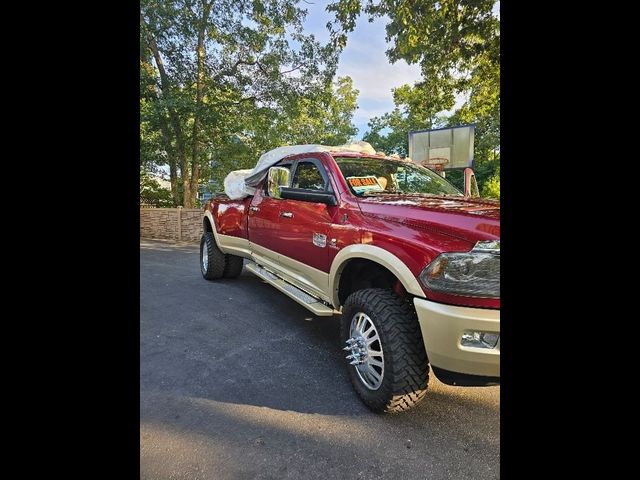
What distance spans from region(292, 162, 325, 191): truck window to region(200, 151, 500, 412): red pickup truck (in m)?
0.01

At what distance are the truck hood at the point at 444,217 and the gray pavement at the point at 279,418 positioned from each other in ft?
3.64

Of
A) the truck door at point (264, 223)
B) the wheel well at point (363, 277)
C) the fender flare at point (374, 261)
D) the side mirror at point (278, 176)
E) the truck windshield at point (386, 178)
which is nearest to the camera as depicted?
the fender flare at point (374, 261)

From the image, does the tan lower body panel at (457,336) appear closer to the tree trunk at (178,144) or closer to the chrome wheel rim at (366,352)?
the chrome wheel rim at (366,352)

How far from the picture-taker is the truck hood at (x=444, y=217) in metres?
1.62

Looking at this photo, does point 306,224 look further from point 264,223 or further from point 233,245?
point 233,245

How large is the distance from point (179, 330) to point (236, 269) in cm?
214

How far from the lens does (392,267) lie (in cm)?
191

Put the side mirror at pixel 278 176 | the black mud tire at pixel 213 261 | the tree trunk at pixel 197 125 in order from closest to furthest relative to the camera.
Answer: the side mirror at pixel 278 176
the black mud tire at pixel 213 261
the tree trunk at pixel 197 125

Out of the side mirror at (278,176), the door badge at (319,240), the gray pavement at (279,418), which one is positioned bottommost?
the gray pavement at (279,418)

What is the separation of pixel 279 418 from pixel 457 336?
1.10m

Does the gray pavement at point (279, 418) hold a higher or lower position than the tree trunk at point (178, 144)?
lower

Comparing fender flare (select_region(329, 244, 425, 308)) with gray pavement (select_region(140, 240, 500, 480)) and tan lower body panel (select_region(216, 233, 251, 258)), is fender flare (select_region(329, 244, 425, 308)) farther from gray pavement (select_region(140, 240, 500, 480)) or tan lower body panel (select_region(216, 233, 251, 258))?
tan lower body panel (select_region(216, 233, 251, 258))

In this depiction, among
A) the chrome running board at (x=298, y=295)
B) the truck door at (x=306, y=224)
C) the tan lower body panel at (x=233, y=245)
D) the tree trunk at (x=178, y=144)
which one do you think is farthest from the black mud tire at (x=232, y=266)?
the tree trunk at (x=178, y=144)
